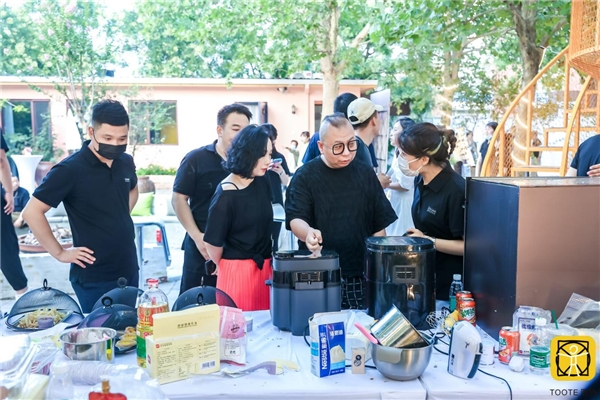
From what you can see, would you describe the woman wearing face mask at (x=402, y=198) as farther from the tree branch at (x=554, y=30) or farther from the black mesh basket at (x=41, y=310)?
the tree branch at (x=554, y=30)

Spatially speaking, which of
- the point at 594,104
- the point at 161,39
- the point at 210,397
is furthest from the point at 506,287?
the point at 161,39

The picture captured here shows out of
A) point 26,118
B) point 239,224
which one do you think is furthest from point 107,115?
point 26,118

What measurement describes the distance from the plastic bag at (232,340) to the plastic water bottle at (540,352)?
3.21 ft

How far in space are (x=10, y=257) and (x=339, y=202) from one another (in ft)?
10.8

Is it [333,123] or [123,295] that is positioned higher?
[333,123]

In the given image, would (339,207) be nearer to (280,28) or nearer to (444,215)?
(444,215)

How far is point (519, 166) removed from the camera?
654 centimetres

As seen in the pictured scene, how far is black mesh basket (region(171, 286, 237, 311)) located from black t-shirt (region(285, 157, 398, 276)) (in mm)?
644

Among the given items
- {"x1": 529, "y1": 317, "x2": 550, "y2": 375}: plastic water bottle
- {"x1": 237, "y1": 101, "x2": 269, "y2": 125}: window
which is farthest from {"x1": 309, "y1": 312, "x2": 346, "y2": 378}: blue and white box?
{"x1": 237, "y1": 101, "x2": 269, "y2": 125}: window

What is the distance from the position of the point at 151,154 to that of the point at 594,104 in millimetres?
11848

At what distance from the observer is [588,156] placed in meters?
3.53

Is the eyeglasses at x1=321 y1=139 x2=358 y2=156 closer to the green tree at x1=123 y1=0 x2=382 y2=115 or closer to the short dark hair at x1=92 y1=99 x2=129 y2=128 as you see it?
the short dark hair at x1=92 y1=99 x2=129 y2=128

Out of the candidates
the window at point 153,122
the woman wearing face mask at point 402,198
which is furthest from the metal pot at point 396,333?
the window at point 153,122

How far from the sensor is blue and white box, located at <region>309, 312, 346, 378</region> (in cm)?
172
